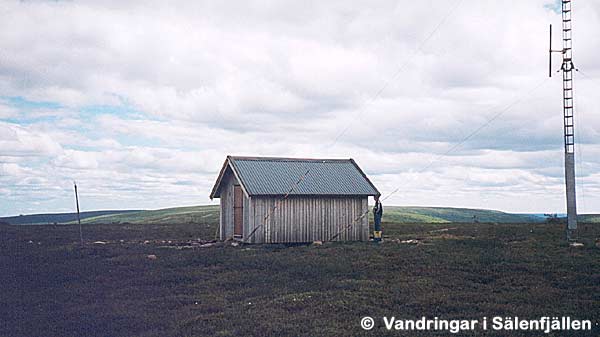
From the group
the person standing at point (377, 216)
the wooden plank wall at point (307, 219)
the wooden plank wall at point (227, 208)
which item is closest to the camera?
the wooden plank wall at point (307, 219)

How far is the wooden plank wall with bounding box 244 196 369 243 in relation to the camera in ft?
102

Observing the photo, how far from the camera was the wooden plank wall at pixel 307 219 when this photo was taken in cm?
3120

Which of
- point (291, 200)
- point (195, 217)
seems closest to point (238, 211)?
point (291, 200)

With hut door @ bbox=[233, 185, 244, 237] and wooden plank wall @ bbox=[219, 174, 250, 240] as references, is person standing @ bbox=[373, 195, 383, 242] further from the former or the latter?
wooden plank wall @ bbox=[219, 174, 250, 240]

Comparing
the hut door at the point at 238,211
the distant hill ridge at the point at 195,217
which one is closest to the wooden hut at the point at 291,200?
the hut door at the point at 238,211

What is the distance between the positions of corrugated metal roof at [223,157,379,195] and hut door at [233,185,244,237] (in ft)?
4.88

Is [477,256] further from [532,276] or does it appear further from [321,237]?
[321,237]

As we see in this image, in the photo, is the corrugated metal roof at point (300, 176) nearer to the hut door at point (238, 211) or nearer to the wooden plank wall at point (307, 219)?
→ the wooden plank wall at point (307, 219)

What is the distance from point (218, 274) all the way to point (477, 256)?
431 inches

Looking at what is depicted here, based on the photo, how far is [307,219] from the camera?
32.2m

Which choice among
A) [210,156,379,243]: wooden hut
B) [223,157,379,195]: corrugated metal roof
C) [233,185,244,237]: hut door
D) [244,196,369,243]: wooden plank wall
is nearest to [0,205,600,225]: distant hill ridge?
[223,157,379,195]: corrugated metal roof

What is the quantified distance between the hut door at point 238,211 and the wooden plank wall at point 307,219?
4.34 feet

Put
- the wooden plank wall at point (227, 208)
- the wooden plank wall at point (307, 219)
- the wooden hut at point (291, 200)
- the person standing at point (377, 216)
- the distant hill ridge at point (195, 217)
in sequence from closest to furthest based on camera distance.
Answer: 1. the wooden plank wall at point (307, 219)
2. the wooden hut at point (291, 200)
3. the person standing at point (377, 216)
4. the wooden plank wall at point (227, 208)
5. the distant hill ridge at point (195, 217)

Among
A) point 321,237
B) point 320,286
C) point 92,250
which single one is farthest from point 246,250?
point 320,286
